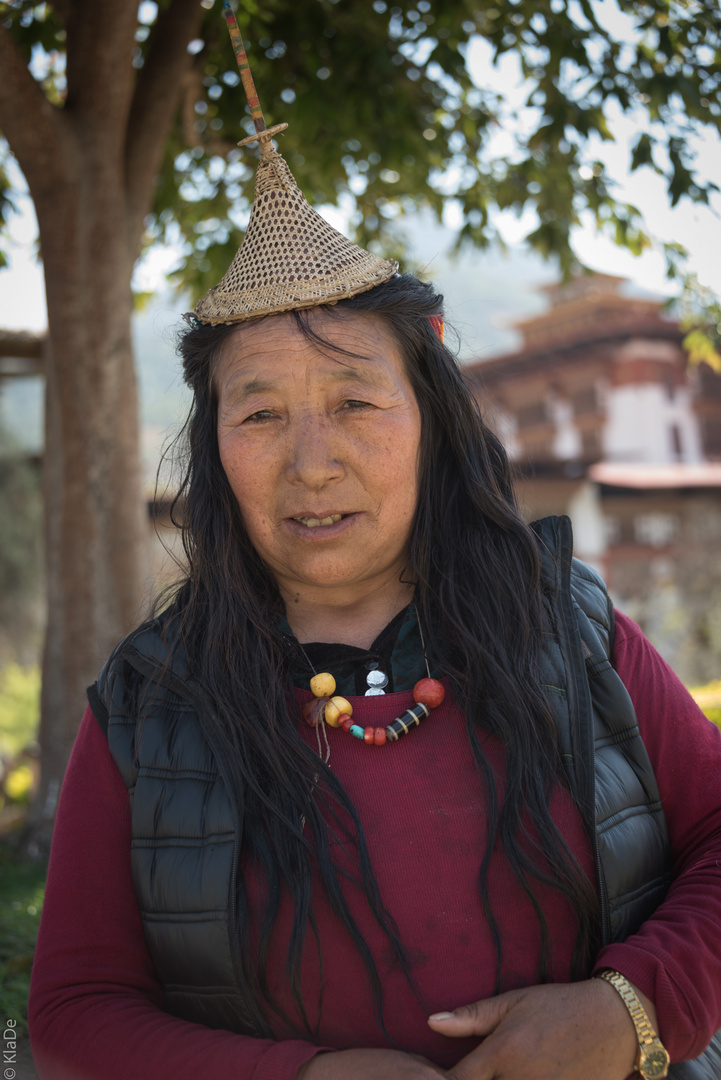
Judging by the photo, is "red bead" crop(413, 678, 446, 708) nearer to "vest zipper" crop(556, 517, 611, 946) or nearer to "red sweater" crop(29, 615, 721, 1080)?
"red sweater" crop(29, 615, 721, 1080)

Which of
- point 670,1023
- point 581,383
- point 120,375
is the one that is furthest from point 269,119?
point 581,383

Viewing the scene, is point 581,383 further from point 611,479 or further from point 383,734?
point 383,734

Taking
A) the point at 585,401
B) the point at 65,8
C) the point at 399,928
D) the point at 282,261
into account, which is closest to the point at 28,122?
the point at 65,8

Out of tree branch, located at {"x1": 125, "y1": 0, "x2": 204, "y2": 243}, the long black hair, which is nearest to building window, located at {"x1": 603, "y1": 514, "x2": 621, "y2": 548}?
tree branch, located at {"x1": 125, "y1": 0, "x2": 204, "y2": 243}

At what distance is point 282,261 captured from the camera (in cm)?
172

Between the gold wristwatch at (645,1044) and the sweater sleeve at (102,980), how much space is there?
0.50 m

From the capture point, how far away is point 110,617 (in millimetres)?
4129

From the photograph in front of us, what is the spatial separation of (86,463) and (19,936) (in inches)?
80.4

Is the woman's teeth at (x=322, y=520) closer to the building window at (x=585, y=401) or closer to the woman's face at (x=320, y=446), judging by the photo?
the woman's face at (x=320, y=446)

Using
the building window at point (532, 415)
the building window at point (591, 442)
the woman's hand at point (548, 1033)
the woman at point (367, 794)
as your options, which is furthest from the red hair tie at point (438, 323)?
the building window at point (532, 415)

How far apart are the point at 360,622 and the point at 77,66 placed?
→ 3324mm

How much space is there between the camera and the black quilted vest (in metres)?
1.44

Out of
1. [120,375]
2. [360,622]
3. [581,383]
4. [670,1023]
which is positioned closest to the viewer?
[670,1023]

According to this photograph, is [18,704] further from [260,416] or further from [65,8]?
[260,416]
